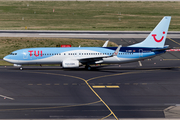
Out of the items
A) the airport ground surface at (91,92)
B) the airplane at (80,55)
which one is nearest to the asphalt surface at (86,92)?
the airport ground surface at (91,92)

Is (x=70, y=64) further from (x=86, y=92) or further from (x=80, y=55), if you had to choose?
(x=86, y=92)

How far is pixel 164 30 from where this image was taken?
57656 mm

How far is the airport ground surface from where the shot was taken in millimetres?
33031

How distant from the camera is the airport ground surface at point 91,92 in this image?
108ft

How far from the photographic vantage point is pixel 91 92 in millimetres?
41250

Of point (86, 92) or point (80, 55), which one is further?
point (80, 55)

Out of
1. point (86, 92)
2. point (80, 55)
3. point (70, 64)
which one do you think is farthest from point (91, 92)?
point (80, 55)

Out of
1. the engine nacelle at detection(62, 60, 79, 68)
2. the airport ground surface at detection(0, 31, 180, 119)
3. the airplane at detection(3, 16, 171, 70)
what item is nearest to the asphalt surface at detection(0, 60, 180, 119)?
the airport ground surface at detection(0, 31, 180, 119)

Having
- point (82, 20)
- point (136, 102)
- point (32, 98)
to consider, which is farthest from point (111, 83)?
point (82, 20)

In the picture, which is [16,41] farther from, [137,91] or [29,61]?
[137,91]

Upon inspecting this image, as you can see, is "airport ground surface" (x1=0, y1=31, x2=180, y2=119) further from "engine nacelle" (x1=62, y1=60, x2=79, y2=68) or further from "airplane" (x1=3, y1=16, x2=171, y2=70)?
"airplane" (x1=3, y1=16, x2=171, y2=70)

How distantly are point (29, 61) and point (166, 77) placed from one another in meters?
25.4

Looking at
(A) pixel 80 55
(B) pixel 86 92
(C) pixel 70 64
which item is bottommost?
(B) pixel 86 92

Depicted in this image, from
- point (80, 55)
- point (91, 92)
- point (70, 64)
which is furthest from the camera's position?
point (80, 55)
